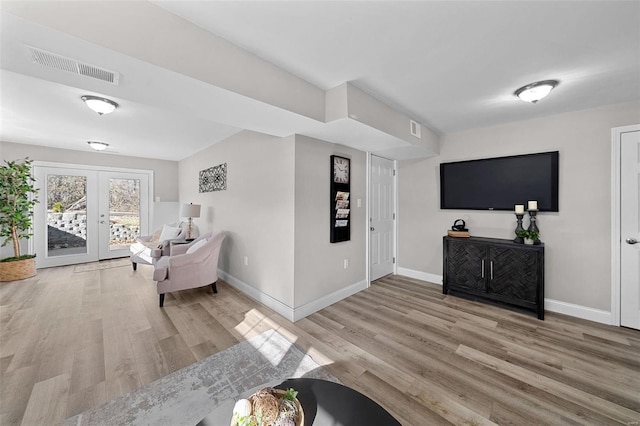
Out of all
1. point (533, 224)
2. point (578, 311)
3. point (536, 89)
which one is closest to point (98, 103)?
point (536, 89)

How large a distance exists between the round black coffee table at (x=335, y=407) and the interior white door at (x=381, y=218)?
2796mm

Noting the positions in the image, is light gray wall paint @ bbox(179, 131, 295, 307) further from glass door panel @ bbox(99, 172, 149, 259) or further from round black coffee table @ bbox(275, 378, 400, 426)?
glass door panel @ bbox(99, 172, 149, 259)

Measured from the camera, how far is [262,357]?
80.4 inches

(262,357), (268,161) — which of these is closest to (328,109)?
(268,161)

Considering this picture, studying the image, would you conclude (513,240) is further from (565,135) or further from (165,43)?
(165,43)

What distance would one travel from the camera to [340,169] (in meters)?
3.22

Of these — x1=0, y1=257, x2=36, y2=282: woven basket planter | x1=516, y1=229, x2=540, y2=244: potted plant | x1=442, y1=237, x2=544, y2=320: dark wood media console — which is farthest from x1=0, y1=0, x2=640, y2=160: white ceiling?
x1=0, y1=257, x2=36, y2=282: woven basket planter

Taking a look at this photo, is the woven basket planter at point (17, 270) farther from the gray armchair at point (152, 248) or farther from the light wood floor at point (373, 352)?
the gray armchair at point (152, 248)

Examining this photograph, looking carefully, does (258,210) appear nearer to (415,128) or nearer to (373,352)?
(373,352)

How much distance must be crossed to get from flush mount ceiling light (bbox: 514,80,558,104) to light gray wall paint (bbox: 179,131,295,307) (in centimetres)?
233

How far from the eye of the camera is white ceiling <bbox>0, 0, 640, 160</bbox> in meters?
1.37

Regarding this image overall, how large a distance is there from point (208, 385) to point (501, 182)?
13.1ft

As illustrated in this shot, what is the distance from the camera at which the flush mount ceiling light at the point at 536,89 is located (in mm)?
2176

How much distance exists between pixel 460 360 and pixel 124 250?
22.3 feet
